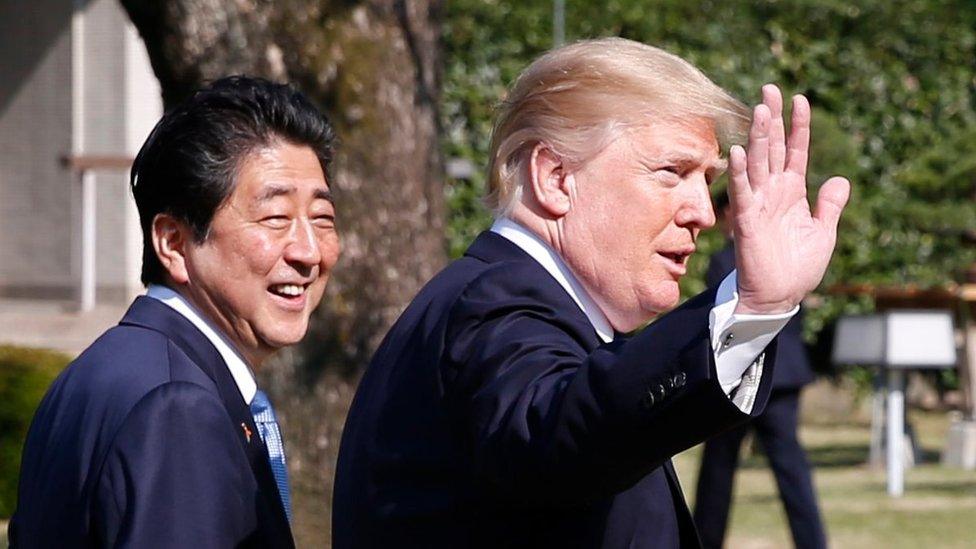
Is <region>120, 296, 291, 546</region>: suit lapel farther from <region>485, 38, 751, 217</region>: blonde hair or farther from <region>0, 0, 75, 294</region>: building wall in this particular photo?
<region>0, 0, 75, 294</region>: building wall

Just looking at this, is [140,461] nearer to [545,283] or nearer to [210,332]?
[210,332]

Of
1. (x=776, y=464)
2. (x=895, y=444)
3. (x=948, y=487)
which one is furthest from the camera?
(x=948, y=487)

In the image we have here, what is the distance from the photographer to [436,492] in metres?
2.43

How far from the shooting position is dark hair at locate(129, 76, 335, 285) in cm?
276

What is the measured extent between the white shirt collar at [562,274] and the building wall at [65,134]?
43.2 feet

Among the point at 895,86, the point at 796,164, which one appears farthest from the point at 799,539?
the point at 895,86

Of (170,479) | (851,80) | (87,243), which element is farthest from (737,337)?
(851,80)

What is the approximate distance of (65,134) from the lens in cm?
1599

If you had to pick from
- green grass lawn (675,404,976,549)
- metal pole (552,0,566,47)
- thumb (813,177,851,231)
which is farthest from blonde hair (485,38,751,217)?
metal pole (552,0,566,47)

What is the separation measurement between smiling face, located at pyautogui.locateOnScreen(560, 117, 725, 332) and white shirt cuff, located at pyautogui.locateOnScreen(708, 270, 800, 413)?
37 centimetres

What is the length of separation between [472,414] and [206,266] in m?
0.69

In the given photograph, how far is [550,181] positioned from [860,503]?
834cm

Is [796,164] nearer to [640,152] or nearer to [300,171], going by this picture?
[640,152]

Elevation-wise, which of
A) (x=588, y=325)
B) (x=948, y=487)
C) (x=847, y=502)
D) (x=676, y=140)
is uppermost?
(x=676, y=140)
